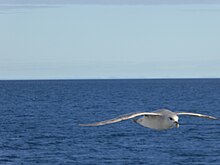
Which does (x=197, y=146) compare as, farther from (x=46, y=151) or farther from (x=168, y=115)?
(x=168, y=115)

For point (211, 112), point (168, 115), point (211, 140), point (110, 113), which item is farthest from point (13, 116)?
point (168, 115)

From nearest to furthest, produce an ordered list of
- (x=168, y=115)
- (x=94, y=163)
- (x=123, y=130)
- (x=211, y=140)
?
(x=168, y=115) → (x=94, y=163) → (x=211, y=140) → (x=123, y=130)

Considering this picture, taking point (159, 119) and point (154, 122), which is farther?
point (154, 122)

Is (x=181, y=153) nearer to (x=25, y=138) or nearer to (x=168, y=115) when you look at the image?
(x=25, y=138)

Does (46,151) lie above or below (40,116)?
below

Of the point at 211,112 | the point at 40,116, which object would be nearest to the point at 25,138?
the point at 40,116

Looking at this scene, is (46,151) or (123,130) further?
(123,130)

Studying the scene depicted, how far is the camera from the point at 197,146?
123 metres

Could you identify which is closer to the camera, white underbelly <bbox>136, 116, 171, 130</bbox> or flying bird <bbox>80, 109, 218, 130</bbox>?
flying bird <bbox>80, 109, 218, 130</bbox>

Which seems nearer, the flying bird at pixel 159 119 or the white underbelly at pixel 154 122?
the flying bird at pixel 159 119

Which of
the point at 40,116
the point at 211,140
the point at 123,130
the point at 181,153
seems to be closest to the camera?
the point at 181,153

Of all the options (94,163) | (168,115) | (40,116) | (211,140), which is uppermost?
(40,116)

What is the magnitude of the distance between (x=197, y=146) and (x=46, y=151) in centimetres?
2408

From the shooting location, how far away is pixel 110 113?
7717 inches
